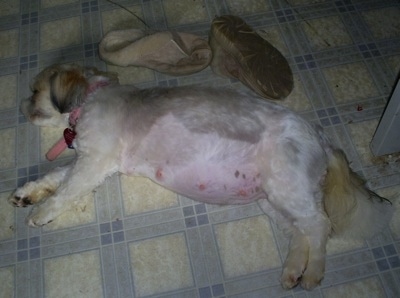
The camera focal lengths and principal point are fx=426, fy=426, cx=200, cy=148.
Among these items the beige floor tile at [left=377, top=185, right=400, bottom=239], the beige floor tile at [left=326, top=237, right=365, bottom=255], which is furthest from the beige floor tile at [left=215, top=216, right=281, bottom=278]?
the beige floor tile at [left=377, top=185, right=400, bottom=239]

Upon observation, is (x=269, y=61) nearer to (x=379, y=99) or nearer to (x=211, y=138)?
(x=379, y=99)

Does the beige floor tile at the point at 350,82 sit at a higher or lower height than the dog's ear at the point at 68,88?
lower

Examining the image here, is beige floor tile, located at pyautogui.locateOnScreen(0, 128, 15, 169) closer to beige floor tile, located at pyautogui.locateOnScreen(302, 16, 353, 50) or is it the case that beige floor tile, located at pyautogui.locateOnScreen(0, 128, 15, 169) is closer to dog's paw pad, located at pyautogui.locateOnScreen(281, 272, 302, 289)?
dog's paw pad, located at pyautogui.locateOnScreen(281, 272, 302, 289)

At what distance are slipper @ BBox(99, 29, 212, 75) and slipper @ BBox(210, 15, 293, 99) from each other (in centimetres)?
9

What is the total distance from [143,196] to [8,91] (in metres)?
1.11

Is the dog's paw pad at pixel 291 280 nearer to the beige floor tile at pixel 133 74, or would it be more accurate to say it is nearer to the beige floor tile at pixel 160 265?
the beige floor tile at pixel 160 265

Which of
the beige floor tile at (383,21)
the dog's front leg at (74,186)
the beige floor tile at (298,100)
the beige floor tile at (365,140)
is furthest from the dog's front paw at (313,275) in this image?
the beige floor tile at (383,21)

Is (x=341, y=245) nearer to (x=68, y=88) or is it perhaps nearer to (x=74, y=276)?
(x=74, y=276)

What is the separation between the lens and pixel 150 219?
2.08 metres

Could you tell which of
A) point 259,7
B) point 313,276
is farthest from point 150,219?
point 259,7

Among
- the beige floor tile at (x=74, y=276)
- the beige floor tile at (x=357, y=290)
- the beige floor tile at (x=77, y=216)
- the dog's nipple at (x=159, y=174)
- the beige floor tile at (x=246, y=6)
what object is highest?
the beige floor tile at (x=246, y=6)

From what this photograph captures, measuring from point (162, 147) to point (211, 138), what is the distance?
0.23 meters

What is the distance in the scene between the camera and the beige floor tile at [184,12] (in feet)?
9.12

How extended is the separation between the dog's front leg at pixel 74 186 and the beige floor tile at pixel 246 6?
1.42 m
